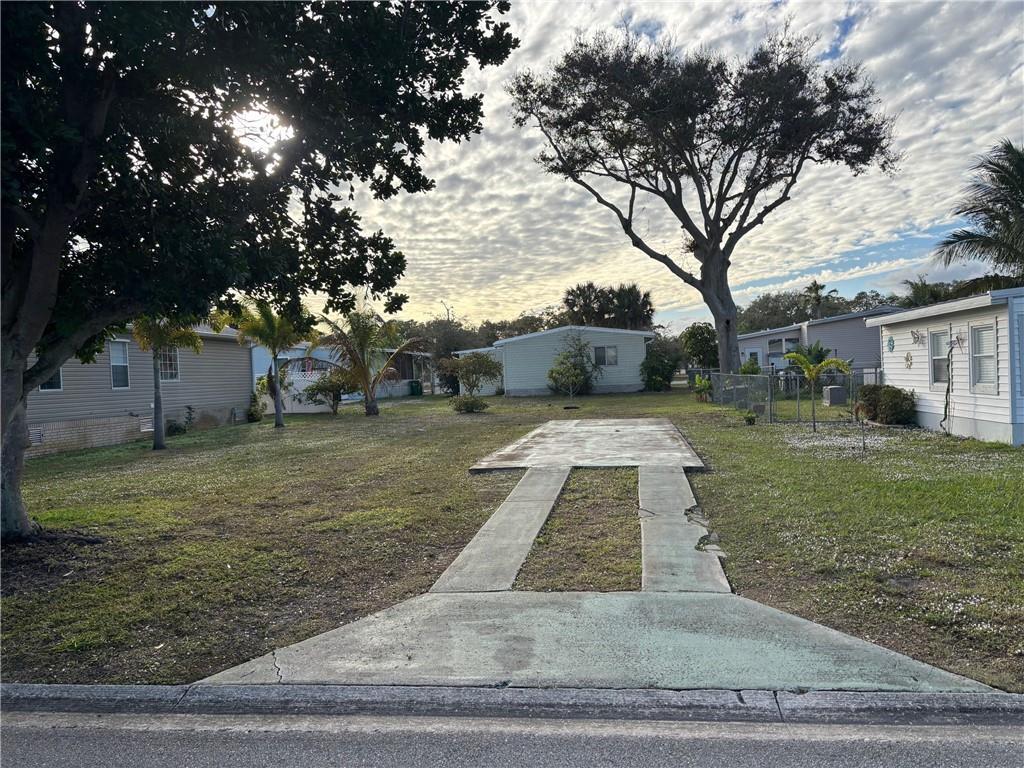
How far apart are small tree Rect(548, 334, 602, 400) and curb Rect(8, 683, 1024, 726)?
2827cm

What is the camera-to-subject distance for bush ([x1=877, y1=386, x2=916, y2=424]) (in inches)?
617

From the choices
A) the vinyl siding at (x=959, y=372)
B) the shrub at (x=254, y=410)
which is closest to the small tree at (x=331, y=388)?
the shrub at (x=254, y=410)

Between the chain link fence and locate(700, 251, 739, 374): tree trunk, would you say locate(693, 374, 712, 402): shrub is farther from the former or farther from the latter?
locate(700, 251, 739, 374): tree trunk

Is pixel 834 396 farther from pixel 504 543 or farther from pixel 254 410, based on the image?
pixel 254 410

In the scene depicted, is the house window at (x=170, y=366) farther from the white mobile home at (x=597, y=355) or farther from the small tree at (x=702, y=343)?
the small tree at (x=702, y=343)

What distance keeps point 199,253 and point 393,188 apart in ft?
9.77

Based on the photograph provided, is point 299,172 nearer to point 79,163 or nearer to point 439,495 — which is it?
point 79,163

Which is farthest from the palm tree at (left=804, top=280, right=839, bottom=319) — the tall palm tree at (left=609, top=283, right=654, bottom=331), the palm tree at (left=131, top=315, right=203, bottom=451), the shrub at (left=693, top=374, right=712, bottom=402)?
the palm tree at (left=131, top=315, right=203, bottom=451)

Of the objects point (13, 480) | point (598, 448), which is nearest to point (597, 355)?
point (598, 448)

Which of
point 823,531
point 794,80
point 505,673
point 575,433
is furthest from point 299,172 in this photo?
point 794,80

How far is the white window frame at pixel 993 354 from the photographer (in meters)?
12.0

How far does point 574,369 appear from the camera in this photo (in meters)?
32.1

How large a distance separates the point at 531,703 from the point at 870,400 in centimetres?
1611

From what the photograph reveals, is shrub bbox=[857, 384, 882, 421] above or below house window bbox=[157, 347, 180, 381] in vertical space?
below
